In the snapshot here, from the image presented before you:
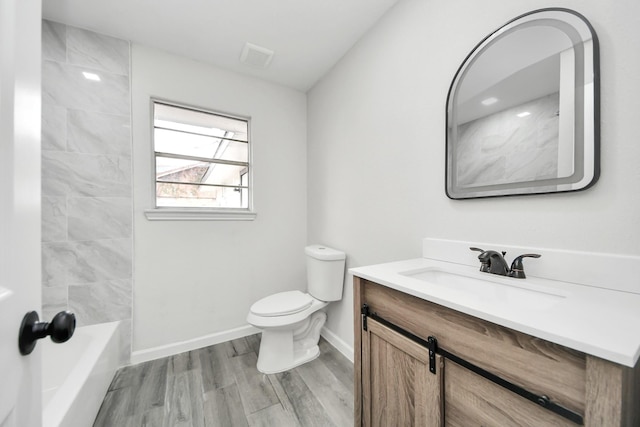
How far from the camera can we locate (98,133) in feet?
5.63

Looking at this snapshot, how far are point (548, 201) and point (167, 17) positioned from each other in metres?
2.37

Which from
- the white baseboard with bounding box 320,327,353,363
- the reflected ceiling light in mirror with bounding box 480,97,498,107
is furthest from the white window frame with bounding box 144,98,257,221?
the reflected ceiling light in mirror with bounding box 480,97,498,107

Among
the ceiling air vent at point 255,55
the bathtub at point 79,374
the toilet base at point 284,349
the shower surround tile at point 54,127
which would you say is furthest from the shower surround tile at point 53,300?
the ceiling air vent at point 255,55

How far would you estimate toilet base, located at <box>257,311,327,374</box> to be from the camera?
1720 millimetres

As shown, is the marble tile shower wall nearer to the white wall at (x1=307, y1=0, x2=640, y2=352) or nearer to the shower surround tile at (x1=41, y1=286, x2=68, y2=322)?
the shower surround tile at (x1=41, y1=286, x2=68, y2=322)

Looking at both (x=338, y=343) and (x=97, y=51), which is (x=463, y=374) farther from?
(x=97, y=51)

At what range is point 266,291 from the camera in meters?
2.31

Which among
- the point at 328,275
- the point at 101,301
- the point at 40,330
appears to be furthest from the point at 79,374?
the point at 328,275

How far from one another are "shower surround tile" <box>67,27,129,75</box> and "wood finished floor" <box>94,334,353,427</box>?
7.18 ft

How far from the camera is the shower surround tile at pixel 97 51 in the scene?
1668 mm

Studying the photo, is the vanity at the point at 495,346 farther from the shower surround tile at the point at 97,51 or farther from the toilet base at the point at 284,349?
the shower surround tile at the point at 97,51

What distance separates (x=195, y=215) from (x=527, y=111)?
2.18 meters

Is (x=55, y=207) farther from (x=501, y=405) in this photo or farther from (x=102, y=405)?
(x=501, y=405)

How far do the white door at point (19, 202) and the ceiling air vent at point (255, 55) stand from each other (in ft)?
5.27
